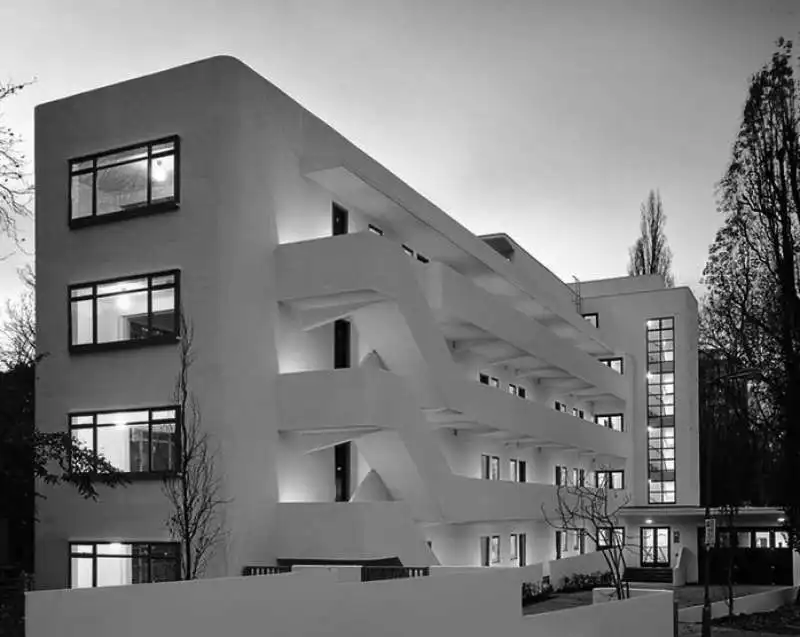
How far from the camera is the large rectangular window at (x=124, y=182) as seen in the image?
2778 centimetres

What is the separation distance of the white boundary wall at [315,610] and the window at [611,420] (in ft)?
103

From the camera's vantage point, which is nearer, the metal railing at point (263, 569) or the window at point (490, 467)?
the metal railing at point (263, 569)

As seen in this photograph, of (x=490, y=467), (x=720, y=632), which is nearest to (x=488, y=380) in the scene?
(x=490, y=467)

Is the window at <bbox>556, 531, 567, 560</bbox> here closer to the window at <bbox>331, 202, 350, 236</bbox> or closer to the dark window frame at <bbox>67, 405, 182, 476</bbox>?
the window at <bbox>331, 202, 350, 236</bbox>

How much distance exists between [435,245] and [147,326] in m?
12.6

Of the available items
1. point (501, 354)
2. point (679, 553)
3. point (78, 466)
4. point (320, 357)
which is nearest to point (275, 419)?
point (320, 357)

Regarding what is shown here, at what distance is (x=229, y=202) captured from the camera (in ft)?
88.8

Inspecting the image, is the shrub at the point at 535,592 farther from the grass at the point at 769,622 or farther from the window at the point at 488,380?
the window at the point at 488,380

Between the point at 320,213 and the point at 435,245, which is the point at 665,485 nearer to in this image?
the point at 435,245

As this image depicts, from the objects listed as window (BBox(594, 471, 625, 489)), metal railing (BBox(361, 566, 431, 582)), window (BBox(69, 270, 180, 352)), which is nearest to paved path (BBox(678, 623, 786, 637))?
metal railing (BBox(361, 566, 431, 582))

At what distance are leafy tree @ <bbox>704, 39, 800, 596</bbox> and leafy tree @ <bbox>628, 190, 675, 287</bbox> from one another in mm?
36328

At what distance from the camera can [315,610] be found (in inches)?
673

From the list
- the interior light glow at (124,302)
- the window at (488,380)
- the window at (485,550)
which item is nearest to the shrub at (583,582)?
the window at (485,550)

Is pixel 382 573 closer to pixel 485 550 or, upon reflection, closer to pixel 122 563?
pixel 122 563
